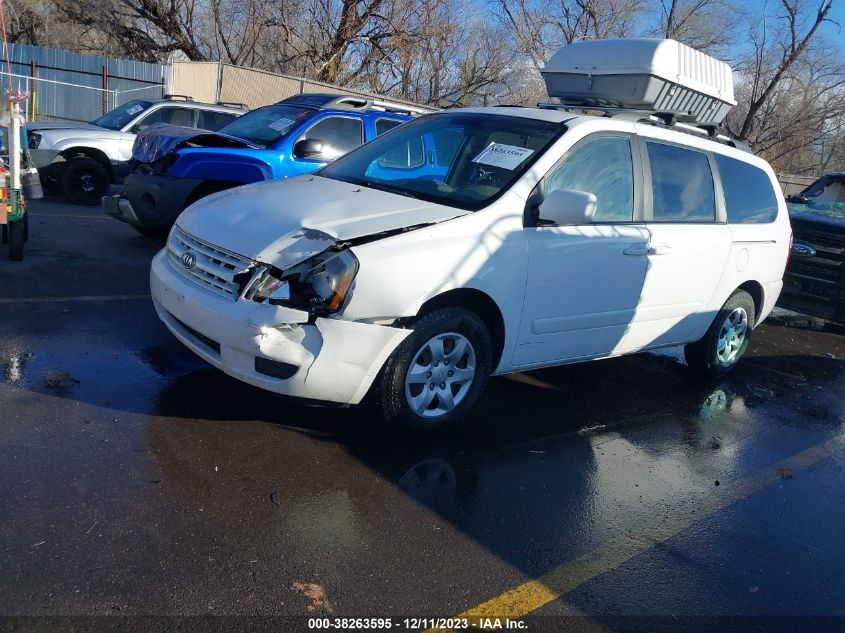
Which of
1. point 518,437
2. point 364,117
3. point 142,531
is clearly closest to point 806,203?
point 364,117

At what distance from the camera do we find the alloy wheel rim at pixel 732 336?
624 centimetres

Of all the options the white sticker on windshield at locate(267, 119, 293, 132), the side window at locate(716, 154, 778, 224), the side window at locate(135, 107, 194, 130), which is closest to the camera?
the side window at locate(716, 154, 778, 224)

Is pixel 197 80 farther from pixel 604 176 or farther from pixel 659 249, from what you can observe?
pixel 659 249

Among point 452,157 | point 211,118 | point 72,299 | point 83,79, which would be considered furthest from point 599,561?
point 83,79

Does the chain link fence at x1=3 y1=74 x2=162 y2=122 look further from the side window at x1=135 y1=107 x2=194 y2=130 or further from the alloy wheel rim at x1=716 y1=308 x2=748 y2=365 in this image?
the alloy wheel rim at x1=716 y1=308 x2=748 y2=365

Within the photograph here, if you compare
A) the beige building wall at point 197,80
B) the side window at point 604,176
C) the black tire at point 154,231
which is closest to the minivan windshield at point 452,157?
the side window at point 604,176

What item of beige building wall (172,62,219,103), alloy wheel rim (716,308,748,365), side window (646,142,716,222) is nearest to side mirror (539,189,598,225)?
side window (646,142,716,222)

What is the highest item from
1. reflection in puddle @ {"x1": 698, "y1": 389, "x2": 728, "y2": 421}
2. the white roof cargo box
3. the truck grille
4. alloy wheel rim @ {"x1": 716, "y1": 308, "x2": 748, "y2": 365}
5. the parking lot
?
the white roof cargo box

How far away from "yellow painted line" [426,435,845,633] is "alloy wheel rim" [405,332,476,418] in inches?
46.2

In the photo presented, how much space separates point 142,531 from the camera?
10.2 ft

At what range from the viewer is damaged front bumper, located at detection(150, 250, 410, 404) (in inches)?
146

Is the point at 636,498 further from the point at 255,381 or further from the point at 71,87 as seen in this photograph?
the point at 71,87

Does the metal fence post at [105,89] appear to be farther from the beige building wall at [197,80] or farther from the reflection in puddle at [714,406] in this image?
the reflection in puddle at [714,406]

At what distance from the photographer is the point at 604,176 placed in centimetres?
494
